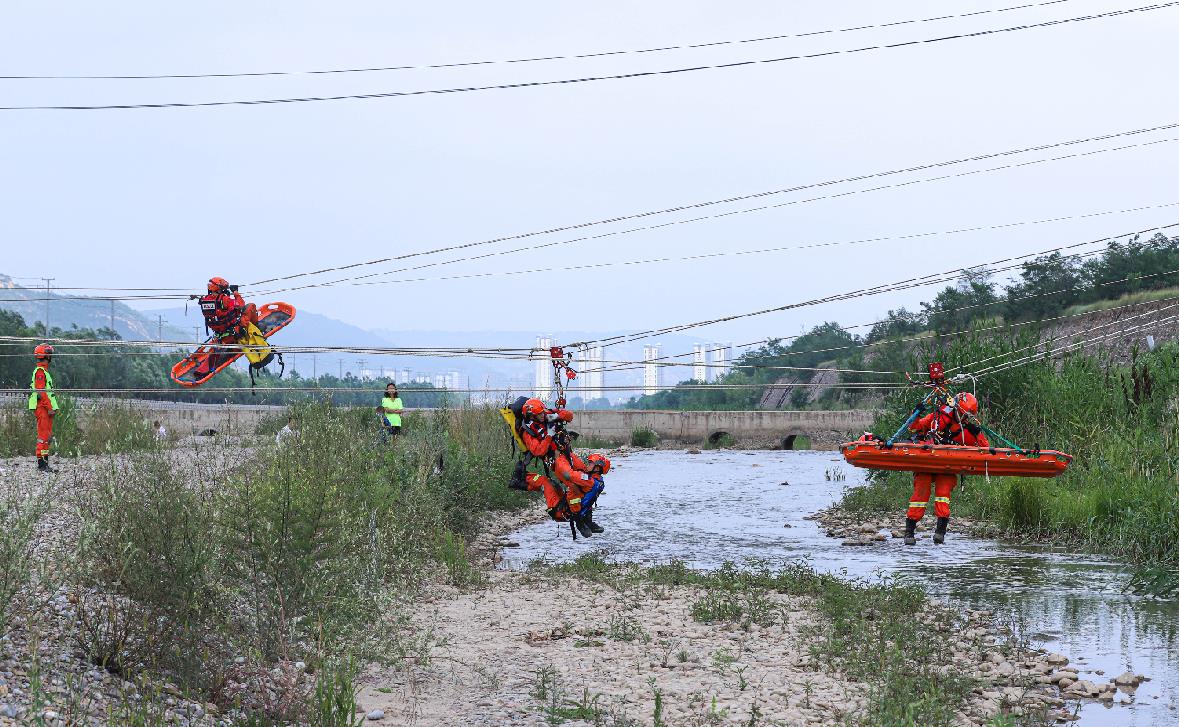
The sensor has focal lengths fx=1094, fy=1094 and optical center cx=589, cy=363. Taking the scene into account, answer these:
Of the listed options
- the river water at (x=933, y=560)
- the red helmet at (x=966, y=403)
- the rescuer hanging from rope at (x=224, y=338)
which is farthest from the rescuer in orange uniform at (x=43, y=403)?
the red helmet at (x=966, y=403)

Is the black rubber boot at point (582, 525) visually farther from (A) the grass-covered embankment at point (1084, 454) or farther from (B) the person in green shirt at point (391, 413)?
(B) the person in green shirt at point (391, 413)

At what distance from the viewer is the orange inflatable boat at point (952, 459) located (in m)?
14.8

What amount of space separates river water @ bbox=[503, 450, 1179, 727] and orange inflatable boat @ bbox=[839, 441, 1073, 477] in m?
1.38

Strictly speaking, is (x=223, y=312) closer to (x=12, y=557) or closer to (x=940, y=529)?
(x=12, y=557)

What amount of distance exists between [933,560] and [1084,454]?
18.9 ft

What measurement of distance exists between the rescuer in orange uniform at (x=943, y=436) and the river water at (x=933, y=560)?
692 mm

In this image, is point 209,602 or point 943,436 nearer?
point 209,602

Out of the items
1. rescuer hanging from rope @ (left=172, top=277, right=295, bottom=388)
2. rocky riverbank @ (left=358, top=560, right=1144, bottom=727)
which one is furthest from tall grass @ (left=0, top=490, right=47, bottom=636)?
rescuer hanging from rope @ (left=172, top=277, right=295, bottom=388)

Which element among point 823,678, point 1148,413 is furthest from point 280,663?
point 1148,413

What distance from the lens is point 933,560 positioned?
16281mm

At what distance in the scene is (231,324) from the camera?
47.8 ft

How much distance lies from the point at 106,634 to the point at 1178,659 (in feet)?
30.4

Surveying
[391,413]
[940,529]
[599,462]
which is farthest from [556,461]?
[391,413]

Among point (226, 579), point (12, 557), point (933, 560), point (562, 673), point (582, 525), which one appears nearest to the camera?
point (12, 557)
